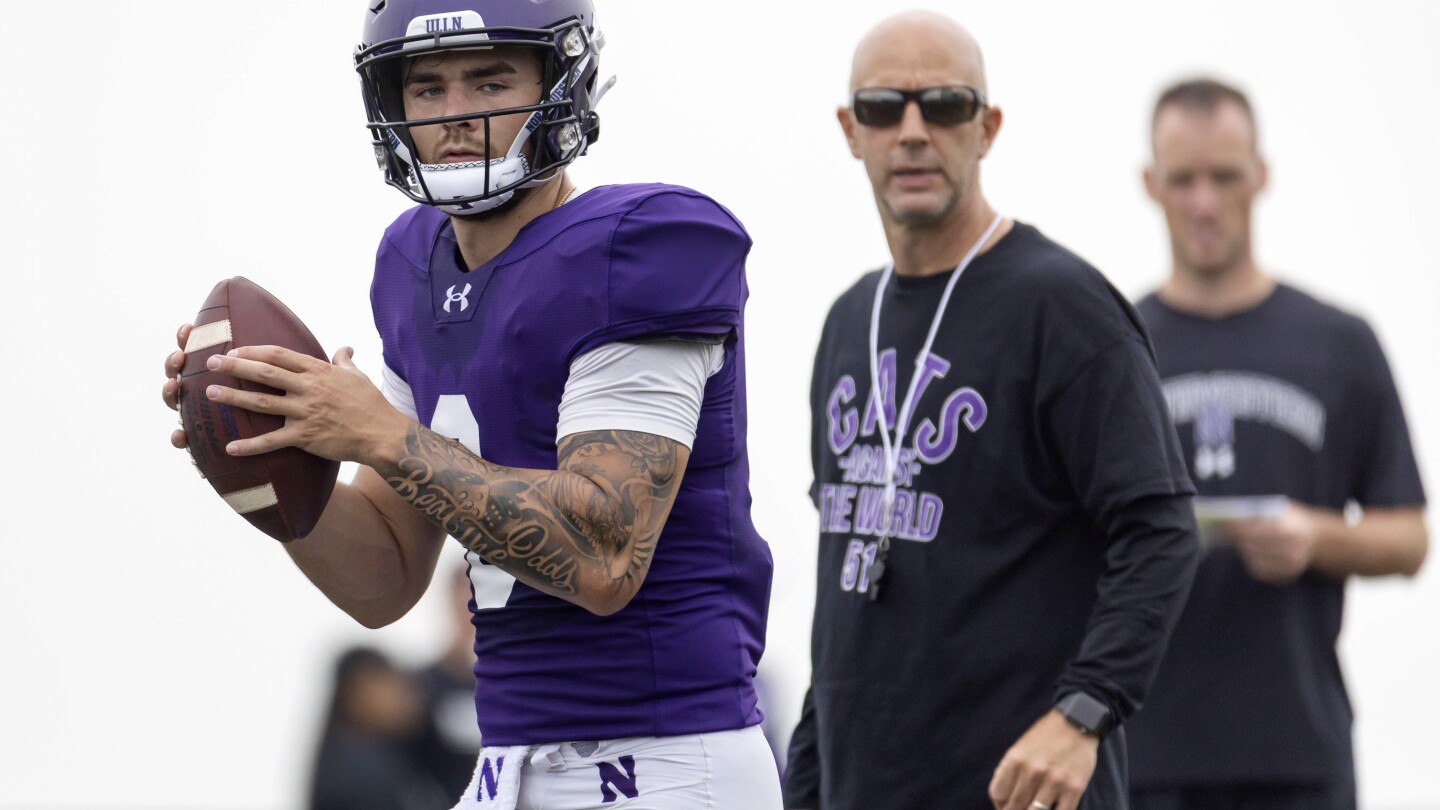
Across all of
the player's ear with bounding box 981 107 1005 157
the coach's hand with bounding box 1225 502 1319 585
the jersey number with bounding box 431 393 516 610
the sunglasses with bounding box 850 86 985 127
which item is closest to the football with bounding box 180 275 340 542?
the jersey number with bounding box 431 393 516 610

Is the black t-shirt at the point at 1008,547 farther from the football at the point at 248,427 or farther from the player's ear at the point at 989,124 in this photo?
the football at the point at 248,427

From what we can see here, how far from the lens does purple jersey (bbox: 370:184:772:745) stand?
2713mm

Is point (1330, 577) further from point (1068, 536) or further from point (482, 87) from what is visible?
point (482, 87)

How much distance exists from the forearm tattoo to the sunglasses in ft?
4.30

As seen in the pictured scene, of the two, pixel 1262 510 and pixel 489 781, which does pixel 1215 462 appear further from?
pixel 489 781

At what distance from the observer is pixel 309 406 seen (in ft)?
8.37

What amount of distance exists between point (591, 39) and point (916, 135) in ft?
2.84

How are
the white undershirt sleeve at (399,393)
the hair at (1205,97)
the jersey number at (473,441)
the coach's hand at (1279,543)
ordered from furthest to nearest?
the hair at (1205,97), the coach's hand at (1279,543), the white undershirt sleeve at (399,393), the jersey number at (473,441)

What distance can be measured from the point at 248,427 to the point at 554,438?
40cm

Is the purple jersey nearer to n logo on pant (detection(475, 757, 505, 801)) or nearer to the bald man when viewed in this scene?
n logo on pant (detection(475, 757, 505, 801))

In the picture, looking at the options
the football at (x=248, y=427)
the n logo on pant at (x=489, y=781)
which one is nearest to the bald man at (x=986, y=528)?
the n logo on pant at (x=489, y=781)

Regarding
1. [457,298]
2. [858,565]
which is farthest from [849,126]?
[457,298]

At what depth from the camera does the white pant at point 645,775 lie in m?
2.72

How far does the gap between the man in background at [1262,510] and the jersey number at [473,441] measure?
6.21 ft
